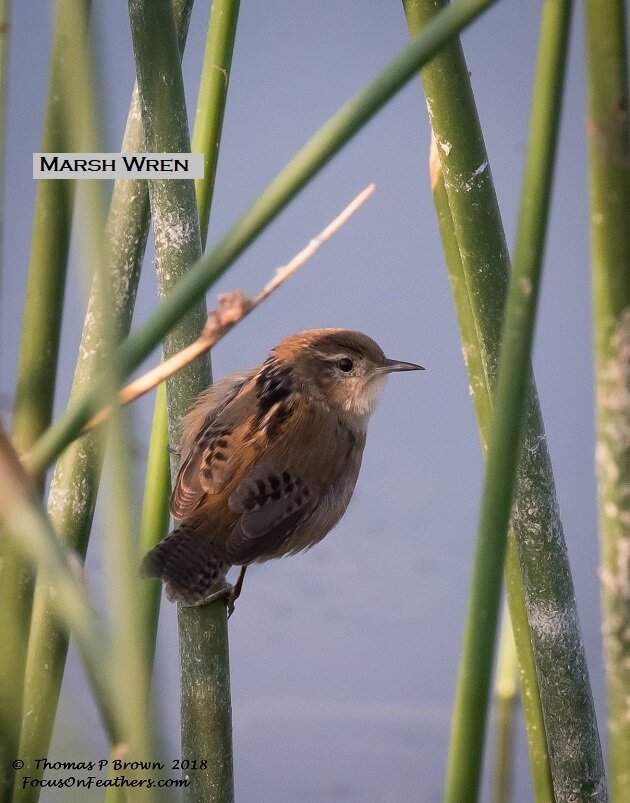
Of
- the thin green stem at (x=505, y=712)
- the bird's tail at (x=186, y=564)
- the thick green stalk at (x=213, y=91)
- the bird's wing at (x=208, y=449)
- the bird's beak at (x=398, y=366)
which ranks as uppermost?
the thick green stalk at (x=213, y=91)

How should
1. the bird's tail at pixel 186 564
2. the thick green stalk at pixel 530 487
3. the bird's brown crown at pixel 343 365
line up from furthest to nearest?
the bird's brown crown at pixel 343 365 < the bird's tail at pixel 186 564 < the thick green stalk at pixel 530 487

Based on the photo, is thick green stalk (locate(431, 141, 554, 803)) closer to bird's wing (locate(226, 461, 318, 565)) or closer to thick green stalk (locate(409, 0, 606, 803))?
thick green stalk (locate(409, 0, 606, 803))

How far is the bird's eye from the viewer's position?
9.18 ft

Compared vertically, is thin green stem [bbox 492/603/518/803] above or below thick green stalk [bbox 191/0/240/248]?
below

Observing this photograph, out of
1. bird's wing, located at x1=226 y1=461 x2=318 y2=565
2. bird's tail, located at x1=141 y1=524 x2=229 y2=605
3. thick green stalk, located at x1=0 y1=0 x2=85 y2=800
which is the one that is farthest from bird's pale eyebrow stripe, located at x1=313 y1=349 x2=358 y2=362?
thick green stalk, located at x1=0 y1=0 x2=85 y2=800

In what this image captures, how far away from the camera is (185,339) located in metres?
1.81

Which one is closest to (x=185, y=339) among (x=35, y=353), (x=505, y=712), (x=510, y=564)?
(x=35, y=353)

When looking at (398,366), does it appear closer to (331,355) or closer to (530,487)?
(331,355)

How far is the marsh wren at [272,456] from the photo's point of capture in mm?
2263

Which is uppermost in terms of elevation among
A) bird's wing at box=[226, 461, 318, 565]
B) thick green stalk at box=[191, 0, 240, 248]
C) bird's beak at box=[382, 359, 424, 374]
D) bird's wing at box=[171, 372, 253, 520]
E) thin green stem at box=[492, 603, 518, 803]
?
thick green stalk at box=[191, 0, 240, 248]

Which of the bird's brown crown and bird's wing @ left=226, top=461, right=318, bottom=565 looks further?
the bird's brown crown

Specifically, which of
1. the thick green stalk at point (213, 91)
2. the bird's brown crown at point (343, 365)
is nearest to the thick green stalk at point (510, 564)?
the thick green stalk at point (213, 91)

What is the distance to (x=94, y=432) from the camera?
1844 mm

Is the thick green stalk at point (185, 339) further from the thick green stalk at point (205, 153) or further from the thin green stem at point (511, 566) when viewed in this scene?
the thin green stem at point (511, 566)
